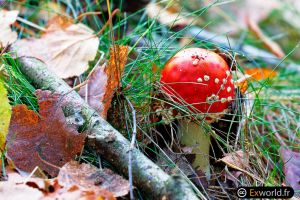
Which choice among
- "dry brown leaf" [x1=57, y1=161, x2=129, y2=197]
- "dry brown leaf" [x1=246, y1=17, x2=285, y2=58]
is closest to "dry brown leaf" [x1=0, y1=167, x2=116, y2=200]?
"dry brown leaf" [x1=57, y1=161, x2=129, y2=197]

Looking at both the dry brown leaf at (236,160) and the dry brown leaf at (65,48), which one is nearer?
the dry brown leaf at (236,160)

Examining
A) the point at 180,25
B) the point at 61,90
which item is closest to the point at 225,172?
the point at 61,90

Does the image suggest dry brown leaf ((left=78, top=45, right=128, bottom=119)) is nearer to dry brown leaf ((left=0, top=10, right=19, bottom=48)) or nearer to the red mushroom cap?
the red mushroom cap

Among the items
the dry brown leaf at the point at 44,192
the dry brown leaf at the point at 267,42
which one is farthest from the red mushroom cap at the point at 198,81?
the dry brown leaf at the point at 267,42

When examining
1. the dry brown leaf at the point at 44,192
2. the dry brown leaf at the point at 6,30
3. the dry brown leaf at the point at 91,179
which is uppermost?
the dry brown leaf at the point at 6,30

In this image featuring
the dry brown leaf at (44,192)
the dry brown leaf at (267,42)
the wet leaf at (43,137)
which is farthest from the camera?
the dry brown leaf at (267,42)

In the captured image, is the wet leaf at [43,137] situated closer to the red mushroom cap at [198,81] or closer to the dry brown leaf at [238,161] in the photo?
the red mushroom cap at [198,81]
